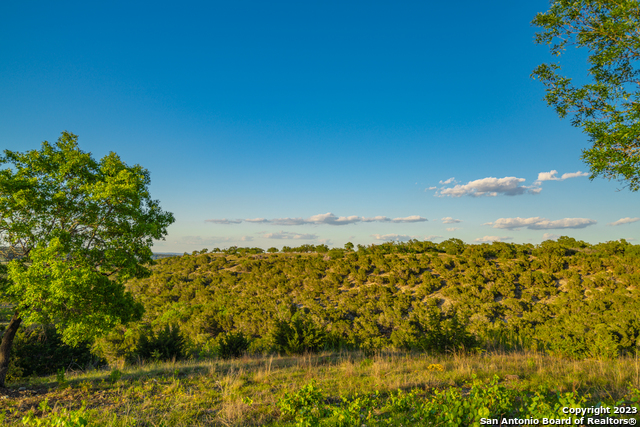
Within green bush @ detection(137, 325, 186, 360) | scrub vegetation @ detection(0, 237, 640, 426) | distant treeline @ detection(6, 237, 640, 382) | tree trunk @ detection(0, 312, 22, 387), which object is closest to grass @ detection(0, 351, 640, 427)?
scrub vegetation @ detection(0, 237, 640, 426)

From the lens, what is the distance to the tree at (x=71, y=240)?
6.72 m

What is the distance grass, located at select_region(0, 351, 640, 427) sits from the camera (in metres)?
5.18

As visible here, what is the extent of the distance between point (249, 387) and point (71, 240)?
5.80 m

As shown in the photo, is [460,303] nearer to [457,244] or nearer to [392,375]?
[457,244]

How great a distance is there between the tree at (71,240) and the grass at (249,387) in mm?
1480

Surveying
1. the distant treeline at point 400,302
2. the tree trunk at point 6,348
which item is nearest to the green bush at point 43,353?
the distant treeline at point 400,302

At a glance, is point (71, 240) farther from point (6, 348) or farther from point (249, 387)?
point (249, 387)

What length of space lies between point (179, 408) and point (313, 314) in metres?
18.3

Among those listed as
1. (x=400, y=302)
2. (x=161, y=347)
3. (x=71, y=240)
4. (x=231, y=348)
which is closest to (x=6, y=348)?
(x=71, y=240)

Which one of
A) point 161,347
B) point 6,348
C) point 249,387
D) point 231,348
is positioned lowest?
point 231,348

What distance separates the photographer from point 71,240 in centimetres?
756

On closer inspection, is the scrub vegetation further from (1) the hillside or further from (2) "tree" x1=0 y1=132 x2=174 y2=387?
(2) "tree" x1=0 y1=132 x2=174 y2=387

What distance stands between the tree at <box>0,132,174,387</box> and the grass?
4.86 feet

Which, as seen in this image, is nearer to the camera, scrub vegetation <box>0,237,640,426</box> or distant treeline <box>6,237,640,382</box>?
scrub vegetation <box>0,237,640,426</box>
